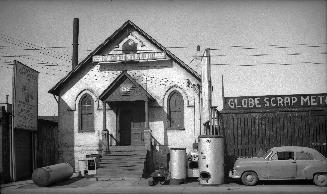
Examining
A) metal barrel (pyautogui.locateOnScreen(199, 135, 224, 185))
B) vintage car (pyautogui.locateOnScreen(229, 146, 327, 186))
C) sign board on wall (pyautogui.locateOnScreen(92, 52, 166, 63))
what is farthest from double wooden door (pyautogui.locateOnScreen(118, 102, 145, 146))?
vintage car (pyautogui.locateOnScreen(229, 146, 327, 186))

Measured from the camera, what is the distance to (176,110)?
71.6 ft

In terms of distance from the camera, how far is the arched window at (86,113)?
22469mm

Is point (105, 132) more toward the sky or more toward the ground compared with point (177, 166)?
more toward the sky

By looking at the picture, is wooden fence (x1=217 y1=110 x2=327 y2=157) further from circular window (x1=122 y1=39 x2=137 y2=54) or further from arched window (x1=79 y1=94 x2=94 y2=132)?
→ arched window (x1=79 y1=94 x2=94 y2=132)

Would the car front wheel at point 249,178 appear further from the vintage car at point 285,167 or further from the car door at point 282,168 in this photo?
the car door at point 282,168

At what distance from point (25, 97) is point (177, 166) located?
32.0 ft

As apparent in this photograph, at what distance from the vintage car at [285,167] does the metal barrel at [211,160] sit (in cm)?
62

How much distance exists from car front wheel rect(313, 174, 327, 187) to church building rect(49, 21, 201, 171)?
829cm

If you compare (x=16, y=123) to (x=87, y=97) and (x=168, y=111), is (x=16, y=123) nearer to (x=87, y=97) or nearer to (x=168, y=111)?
(x=87, y=97)

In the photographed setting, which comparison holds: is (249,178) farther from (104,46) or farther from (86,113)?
(104,46)

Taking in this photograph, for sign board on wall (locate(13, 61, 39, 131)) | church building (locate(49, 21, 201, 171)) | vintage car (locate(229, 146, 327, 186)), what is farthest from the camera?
church building (locate(49, 21, 201, 171))

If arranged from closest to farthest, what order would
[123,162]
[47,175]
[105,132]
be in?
[47,175] → [123,162] → [105,132]

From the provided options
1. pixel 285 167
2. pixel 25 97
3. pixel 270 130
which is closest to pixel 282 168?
pixel 285 167

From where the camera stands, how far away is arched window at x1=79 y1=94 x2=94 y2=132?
22.5m
